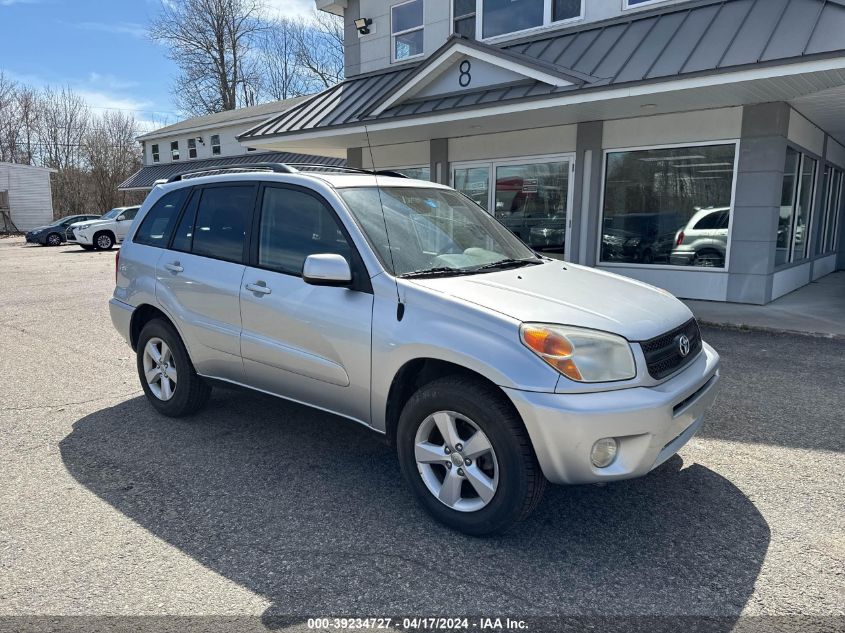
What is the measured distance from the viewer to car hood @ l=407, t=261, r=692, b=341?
9.75ft

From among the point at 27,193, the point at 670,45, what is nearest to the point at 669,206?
the point at 670,45

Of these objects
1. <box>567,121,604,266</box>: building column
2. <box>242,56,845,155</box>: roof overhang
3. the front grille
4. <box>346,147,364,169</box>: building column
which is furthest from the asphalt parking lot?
<box>346,147,364,169</box>: building column

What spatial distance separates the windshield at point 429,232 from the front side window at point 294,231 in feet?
0.58

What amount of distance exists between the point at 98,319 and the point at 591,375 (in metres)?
8.44

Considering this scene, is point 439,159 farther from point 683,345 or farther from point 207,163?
point 207,163

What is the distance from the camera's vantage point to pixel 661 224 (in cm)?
A: 1038

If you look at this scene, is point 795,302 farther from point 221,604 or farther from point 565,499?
point 221,604

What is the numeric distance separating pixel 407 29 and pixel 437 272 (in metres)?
11.4

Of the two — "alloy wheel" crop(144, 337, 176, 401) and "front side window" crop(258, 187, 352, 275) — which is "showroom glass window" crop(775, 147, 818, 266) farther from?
"alloy wheel" crop(144, 337, 176, 401)

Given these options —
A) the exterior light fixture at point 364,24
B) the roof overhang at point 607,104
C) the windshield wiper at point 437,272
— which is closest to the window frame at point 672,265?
the roof overhang at point 607,104

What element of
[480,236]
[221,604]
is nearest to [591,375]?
[480,236]

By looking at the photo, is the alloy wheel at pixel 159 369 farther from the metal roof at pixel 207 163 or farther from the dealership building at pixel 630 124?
the metal roof at pixel 207 163

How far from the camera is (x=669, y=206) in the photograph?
10234mm

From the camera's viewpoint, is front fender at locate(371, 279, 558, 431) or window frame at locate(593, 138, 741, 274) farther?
window frame at locate(593, 138, 741, 274)
